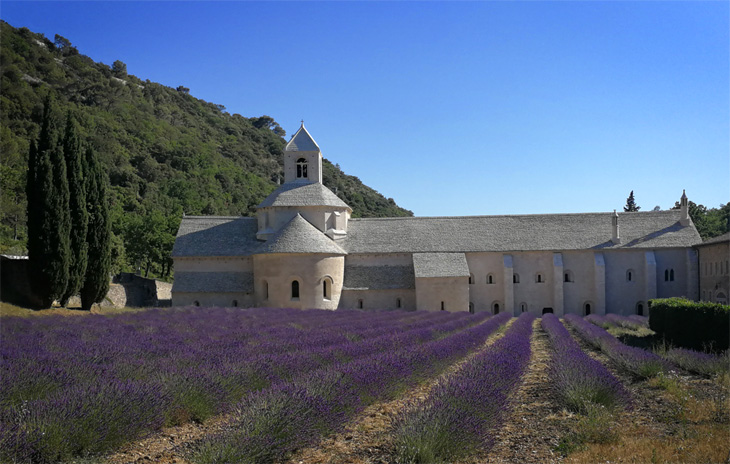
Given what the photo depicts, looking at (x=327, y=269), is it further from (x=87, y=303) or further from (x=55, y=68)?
(x=55, y=68)

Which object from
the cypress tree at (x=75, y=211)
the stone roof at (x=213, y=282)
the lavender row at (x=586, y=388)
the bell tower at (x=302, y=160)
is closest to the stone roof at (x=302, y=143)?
the bell tower at (x=302, y=160)

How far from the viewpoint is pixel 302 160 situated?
45094 mm

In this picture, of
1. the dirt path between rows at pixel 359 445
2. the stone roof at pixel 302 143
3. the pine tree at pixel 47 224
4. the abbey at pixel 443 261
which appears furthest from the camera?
the stone roof at pixel 302 143

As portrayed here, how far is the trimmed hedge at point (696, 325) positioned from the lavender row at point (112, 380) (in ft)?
28.7

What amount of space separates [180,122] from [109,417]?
117103mm

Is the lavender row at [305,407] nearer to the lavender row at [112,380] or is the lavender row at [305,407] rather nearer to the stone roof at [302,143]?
the lavender row at [112,380]

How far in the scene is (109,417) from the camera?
23.1 feet

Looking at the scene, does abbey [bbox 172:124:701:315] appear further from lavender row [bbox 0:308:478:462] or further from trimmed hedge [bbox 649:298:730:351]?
lavender row [bbox 0:308:478:462]

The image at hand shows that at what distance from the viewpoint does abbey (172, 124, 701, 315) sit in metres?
38.4

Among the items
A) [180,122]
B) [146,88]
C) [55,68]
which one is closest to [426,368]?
[55,68]

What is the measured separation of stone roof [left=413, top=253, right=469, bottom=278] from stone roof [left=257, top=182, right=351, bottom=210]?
24.4 ft

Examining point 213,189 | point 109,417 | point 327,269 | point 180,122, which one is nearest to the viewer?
point 109,417

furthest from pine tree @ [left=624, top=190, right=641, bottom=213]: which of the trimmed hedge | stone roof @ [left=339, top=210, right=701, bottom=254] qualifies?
the trimmed hedge

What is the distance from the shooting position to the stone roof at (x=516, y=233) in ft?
134
